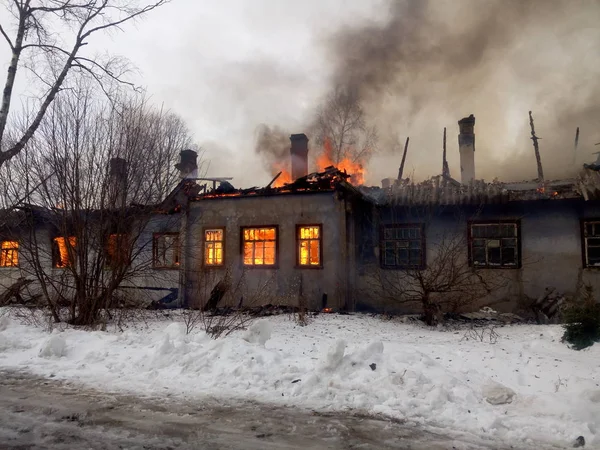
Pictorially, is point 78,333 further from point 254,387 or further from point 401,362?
point 401,362

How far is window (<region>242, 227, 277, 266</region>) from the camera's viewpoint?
15016 millimetres

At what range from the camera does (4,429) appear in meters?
4.25

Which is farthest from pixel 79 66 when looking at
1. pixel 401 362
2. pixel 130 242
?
pixel 401 362

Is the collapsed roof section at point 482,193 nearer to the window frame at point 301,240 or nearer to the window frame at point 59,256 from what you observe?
the window frame at point 301,240

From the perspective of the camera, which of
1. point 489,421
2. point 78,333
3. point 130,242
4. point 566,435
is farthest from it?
point 130,242

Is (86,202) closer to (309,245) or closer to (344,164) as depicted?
(309,245)

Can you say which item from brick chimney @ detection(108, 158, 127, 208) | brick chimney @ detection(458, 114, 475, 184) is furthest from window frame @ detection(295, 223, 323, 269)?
brick chimney @ detection(458, 114, 475, 184)

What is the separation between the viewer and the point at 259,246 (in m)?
15.2

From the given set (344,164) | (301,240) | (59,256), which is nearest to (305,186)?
(301,240)

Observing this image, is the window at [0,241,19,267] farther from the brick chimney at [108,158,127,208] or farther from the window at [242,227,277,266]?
the window at [242,227,277,266]

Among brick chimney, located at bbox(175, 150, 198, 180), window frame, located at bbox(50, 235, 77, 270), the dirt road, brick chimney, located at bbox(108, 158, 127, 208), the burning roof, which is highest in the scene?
brick chimney, located at bbox(175, 150, 198, 180)

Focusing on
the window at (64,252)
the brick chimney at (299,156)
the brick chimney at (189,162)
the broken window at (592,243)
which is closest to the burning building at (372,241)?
the broken window at (592,243)

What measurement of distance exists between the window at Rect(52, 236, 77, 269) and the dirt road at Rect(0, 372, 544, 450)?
5595 millimetres

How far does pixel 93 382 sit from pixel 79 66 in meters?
11.2
